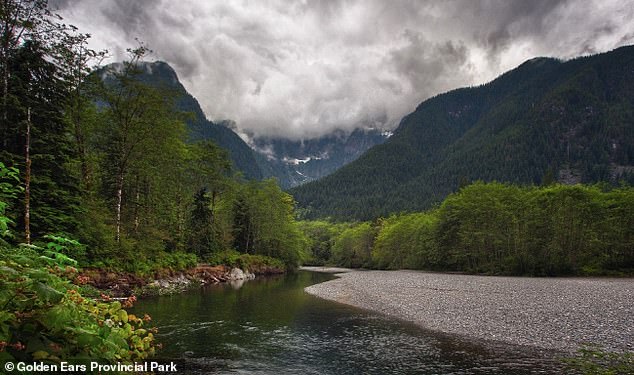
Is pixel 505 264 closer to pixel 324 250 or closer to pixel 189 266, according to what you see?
pixel 189 266

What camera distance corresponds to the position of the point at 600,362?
561 inches

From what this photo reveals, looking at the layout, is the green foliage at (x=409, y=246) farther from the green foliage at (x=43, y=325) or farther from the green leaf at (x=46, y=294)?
the green leaf at (x=46, y=294)

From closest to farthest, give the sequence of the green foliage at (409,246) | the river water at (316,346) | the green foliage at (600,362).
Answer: the green foliage at (600,362) → the river water at (316,346) → the green foliage at (409,246)

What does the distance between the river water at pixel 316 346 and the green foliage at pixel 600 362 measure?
0.74 meters

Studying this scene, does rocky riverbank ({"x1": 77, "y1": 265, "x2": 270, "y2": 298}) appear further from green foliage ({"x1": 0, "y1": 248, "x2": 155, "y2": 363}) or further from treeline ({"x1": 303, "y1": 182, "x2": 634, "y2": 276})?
treeline ({"x1": 303, "y1": 182, "x2": 634, "y2": 276})

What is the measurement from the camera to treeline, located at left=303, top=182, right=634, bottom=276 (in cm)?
6122

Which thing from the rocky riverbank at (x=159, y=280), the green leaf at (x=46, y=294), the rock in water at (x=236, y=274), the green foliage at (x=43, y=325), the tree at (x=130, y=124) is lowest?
the rock in water at (x=236, y=274)

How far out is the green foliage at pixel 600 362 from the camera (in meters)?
13.0

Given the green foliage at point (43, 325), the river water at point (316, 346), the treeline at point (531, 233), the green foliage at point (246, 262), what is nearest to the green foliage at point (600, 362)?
the river water at point (316, 346)

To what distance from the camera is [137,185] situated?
43125mm

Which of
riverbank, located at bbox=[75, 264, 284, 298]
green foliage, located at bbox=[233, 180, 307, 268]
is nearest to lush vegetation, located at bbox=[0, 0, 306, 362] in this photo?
riverbank, located at bbox=[75, 264, 284, 298]

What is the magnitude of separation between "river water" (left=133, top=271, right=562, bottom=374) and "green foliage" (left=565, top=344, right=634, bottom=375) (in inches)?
29.0

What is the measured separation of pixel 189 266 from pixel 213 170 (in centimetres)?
2090

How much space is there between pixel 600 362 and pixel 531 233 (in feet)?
196
